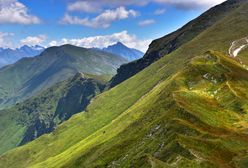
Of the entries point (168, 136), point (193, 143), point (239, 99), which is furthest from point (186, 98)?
point (193, 143)

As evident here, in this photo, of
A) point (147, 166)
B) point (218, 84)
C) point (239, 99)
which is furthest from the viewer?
point (218, 84)

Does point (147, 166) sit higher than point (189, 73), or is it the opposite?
point (189, 73)

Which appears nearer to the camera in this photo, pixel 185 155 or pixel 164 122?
pixel 185 155

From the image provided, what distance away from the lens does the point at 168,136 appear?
116m

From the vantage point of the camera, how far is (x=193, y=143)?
10488cm

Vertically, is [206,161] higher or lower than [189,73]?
lower

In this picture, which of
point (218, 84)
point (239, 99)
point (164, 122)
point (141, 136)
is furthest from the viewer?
point (218, 84)

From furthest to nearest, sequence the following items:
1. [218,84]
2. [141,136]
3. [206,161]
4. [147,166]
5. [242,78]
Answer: [242,78]
[218,84]
[141,136]
[147,166]
[206,161]

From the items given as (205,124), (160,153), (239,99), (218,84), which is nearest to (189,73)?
(218,84)

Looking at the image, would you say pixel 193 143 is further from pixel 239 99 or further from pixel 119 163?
pixel 239 99

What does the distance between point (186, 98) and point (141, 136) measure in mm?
22772

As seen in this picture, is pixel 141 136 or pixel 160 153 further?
pixel 141 136

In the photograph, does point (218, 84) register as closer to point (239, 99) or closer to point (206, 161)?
point (239, 99)

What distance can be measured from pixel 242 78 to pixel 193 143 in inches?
3579
